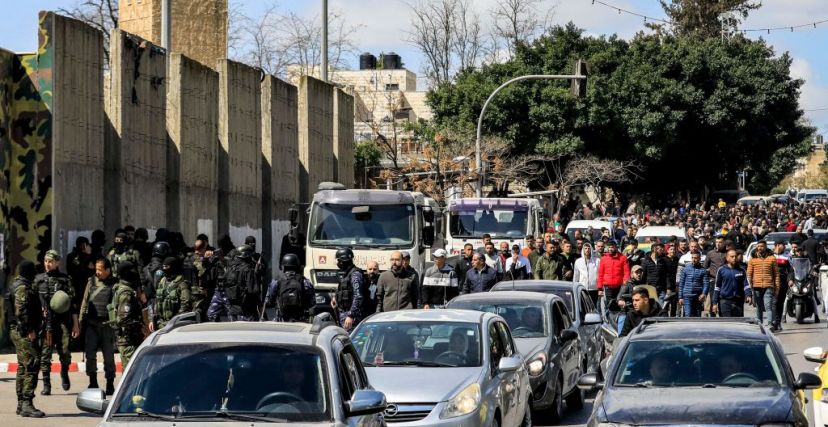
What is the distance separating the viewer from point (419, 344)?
12883 mm

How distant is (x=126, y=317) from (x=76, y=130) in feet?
25.6

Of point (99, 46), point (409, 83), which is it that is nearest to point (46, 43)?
point (99, 46)

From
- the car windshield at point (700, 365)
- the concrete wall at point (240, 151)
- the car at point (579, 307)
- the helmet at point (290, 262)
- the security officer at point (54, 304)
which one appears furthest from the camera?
the concrete wall at point (240, 151)

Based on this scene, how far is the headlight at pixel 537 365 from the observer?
14.8 metres

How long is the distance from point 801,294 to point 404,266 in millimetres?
12789

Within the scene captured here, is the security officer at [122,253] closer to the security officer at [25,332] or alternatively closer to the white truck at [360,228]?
the security officer at [25,332]

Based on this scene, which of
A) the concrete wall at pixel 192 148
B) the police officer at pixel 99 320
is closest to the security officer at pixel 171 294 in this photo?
the police officer at pixel 99 320

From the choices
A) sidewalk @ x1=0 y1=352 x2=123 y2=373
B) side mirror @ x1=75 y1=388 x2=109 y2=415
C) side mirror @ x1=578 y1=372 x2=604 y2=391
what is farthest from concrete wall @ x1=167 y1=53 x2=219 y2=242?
side mirror @ x1=75 y1=388 x2=109 y2=415

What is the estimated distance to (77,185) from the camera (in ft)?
73.9

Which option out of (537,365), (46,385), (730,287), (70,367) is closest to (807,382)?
(537,365)

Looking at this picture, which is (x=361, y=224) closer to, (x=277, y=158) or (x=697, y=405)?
(x=277, y=158)

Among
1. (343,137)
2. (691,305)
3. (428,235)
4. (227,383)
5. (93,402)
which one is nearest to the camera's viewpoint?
(227,383)

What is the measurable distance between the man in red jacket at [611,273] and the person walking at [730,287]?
1.96 meters

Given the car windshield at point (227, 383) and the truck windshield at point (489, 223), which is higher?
the truck windshield at point (489, 223)
